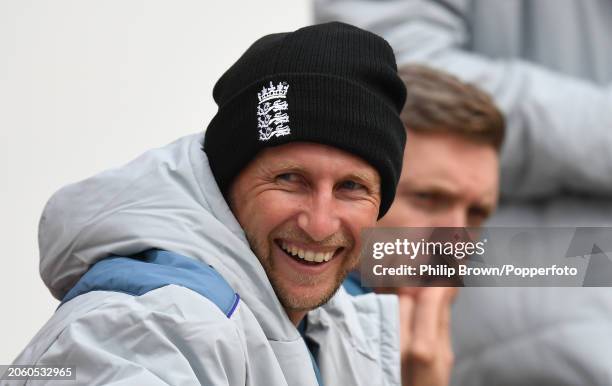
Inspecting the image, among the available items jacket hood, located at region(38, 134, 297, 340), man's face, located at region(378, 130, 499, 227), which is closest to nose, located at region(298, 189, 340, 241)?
jacket hood, located at region(38, 134, 297, 340)

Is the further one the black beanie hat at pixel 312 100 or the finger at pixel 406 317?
the finger at pixel 406 317

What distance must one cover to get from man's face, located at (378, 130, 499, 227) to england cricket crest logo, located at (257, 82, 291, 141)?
3.32 feet

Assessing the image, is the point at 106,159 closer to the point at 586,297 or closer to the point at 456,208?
the point at 456,208

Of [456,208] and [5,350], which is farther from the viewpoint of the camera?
[456,208]

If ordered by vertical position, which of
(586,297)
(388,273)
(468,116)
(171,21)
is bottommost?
(586,297)

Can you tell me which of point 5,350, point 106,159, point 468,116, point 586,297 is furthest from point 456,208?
point 5,350

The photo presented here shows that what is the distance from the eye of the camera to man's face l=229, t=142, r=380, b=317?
6.82 feet

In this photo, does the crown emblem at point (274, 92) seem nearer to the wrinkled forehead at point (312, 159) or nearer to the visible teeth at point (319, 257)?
the wrinkled forehead at point (312, 159)

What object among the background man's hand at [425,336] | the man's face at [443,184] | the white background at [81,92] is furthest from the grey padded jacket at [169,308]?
the white background at [81,92]

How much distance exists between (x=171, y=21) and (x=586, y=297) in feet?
4.62

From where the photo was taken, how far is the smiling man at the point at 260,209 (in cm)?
184

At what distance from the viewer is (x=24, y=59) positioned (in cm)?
309

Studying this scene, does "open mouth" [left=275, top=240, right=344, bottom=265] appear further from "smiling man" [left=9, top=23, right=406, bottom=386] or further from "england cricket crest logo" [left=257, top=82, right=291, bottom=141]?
"england cricket crest logo" [left=257, top=82, right=291, bottom=141]

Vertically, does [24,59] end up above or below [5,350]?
above
